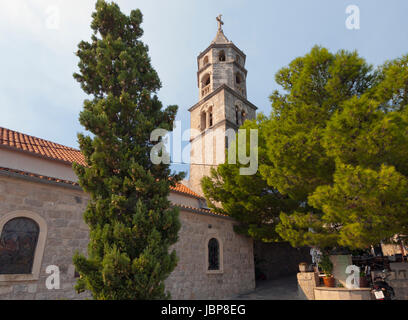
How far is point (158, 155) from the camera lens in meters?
5.88

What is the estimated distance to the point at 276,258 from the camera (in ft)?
57.2

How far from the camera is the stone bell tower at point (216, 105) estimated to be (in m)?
18.5

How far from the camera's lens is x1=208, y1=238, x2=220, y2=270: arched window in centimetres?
1100

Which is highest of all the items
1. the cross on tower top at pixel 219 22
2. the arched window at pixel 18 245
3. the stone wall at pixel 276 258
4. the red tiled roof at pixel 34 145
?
the cross on tower top at pixel 219 22

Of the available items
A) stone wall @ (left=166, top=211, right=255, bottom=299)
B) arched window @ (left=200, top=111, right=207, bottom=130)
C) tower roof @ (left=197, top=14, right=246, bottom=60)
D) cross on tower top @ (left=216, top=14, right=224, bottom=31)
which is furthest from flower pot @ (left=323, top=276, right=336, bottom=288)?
cross on tower top @ (left=216, top=14, right=224, bottom=31)

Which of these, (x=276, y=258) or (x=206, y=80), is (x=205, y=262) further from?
(x=206, y=80)

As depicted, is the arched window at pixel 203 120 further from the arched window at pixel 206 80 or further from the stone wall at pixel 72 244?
the stone wall at pixel 72 244

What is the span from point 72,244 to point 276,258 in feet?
48.0

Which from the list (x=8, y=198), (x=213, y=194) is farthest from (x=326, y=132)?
(x=8, y=198)

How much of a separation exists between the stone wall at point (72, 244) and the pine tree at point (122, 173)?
2.47m

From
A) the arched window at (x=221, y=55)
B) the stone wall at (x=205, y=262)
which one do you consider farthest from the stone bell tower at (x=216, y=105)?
the stone wall at (x=205, y=262)

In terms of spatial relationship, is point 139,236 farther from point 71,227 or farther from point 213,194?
point 213,194

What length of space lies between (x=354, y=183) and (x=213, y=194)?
765 centimetres

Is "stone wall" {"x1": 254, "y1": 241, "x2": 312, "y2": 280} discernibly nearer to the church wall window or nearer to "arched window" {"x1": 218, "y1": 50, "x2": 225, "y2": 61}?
the church wall window
